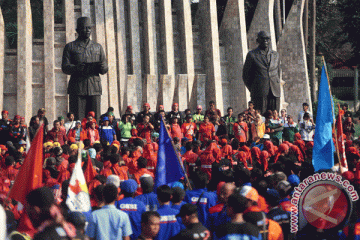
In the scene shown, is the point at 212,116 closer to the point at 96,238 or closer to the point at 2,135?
the point at 2,135

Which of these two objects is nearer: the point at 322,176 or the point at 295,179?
the point at 322,176

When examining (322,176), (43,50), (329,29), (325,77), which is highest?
(329,29)

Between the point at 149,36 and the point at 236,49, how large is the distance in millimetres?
3247

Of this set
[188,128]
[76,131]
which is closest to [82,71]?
[76,131]

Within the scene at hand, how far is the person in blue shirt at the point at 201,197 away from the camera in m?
8.09

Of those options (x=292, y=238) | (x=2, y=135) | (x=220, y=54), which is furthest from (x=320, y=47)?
(x=292, y=238)

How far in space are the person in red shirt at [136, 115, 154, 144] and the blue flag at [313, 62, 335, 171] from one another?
19.6 feet

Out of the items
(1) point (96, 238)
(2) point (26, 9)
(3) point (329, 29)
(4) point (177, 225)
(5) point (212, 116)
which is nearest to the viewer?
(1) point (96, 238)

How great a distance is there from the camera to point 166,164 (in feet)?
30.6

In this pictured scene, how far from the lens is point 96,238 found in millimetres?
6711

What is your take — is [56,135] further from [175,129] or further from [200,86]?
[200,86]

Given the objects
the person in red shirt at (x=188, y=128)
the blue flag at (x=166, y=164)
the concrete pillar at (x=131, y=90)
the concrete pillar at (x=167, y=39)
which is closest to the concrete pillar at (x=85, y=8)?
the concrete pillar at (x=131, y=90)

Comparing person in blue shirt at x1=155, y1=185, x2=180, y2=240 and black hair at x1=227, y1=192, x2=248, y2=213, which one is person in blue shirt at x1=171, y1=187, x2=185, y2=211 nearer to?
person in blue shirt at x1=155, y1=185, x2=180, y2=240

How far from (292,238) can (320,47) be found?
1301 inches
